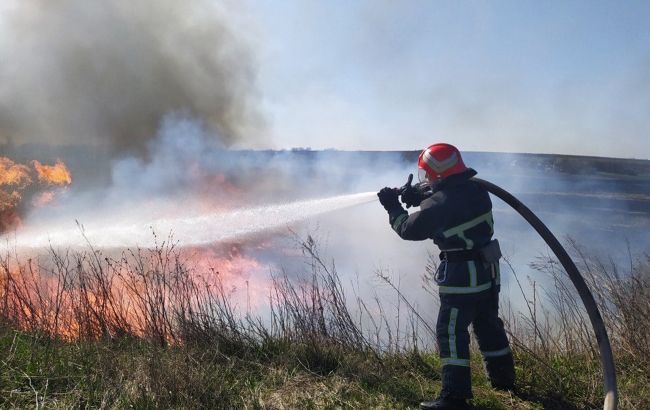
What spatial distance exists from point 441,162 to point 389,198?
0.45 meters

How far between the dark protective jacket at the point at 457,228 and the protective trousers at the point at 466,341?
10cm

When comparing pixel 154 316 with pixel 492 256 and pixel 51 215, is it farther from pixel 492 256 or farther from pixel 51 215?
pixel 51 215

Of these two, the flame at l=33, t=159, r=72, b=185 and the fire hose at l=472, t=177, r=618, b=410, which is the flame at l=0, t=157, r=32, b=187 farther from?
the fire hose at l=472, t=177, r=618, b=410

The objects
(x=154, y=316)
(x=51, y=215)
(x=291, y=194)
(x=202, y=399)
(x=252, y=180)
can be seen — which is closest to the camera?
(x=202, y=399)

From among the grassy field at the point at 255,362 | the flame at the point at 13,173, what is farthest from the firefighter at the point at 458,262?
the flame at the point at 13,173

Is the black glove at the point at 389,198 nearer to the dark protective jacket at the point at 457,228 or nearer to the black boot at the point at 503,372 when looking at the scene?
the dark protective jacket at the point at 457,228

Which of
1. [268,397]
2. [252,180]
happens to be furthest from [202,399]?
[252,180]

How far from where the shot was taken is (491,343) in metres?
3.21

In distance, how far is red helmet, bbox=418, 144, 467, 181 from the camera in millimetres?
3135

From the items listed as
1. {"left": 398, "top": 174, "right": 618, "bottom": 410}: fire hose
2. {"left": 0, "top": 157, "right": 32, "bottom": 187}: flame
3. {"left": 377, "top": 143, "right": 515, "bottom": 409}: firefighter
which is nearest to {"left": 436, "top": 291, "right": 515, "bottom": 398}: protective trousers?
{"left": 377, "top": 143, "right": 515, "bottom": 409}: firefighter

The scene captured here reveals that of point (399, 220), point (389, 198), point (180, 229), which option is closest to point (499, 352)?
point (399, 220)

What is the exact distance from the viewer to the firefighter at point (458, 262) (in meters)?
2.87

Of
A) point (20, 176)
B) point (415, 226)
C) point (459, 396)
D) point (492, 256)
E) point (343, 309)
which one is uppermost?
point (20, 176)

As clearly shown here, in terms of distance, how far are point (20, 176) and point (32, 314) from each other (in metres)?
9.68
